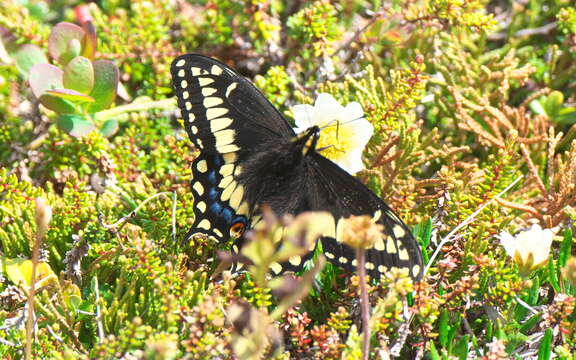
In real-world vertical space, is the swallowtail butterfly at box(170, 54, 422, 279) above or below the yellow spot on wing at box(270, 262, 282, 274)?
above

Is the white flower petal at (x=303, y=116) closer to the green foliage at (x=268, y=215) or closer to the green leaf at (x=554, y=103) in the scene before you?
the green foliage at (x=268, y=215)

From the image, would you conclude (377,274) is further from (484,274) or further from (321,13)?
(321,13)

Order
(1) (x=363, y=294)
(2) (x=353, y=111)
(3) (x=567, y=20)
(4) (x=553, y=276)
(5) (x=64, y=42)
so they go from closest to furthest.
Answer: (1) (x=363, y=294), (4) (x=553, y=276), (2) (x=353, y=111), (5) (x=64, y=42), (3) (x=567, y=20)

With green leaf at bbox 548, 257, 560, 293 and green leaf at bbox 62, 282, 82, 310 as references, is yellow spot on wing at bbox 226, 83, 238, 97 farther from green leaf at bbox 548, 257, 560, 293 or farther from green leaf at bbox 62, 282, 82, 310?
green leaf at bbox 548, 257, 560, 293

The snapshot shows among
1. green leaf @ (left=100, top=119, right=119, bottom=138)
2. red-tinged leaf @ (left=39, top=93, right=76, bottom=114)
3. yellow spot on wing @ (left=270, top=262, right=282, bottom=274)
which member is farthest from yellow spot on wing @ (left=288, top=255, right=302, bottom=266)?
red-tinged leaf @ (left=39, top=93, right=76, bottom=114)

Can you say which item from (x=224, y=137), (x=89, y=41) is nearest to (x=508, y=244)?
(x=224, y=137)

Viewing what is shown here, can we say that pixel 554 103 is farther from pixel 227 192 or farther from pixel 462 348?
pixel 227 192

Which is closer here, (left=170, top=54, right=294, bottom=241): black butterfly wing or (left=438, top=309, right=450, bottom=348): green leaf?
(left=438, top=309, right=450, bottom=348): green leaf
